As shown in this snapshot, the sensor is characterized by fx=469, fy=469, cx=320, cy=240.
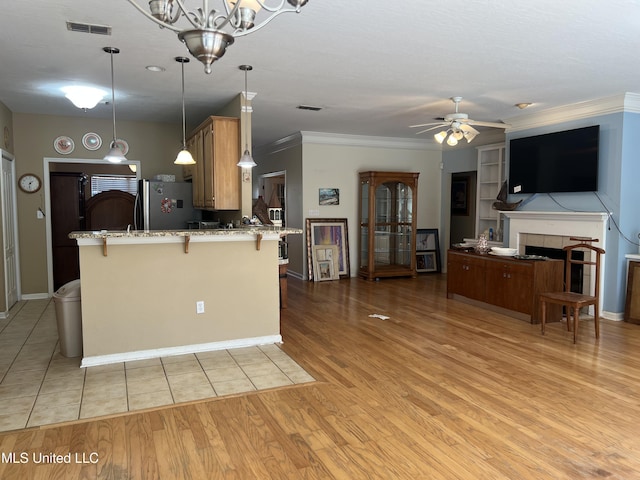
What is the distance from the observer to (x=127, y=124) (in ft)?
21.7

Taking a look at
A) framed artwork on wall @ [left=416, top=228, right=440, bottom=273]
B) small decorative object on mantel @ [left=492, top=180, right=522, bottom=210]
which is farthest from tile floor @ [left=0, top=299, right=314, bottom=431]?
framed artwork on wall @ [left=416, top=228, right=440, bottom=273]

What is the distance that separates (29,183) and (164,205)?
190cm

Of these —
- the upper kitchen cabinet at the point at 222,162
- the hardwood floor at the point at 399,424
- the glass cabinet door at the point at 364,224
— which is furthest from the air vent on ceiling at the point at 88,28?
the glass cabinet door at the point at 364,224

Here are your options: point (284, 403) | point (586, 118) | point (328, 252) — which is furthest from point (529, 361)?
point (328, 252)

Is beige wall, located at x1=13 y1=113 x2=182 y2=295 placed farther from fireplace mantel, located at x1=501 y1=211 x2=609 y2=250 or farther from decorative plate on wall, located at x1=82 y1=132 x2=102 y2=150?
fireplace mantel, located at x1=501 y1=211 x2=609 y2=250

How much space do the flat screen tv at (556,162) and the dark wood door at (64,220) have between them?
20.6 feet

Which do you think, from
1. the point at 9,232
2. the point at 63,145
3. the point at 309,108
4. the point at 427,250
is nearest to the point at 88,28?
the point at 309,108

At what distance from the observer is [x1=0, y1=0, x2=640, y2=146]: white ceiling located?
3.01 meters

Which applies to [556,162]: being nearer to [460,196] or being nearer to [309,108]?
[309,108]

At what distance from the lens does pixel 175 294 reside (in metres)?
4.13

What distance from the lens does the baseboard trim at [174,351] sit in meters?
3.88

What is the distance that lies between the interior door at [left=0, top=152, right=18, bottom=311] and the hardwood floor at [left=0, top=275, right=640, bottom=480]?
3.75 metres

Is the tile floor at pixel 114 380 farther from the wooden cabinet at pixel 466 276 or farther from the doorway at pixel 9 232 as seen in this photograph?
the wooden cabinet at pixel 466 276

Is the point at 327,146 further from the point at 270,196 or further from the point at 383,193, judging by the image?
the point at 270,196
